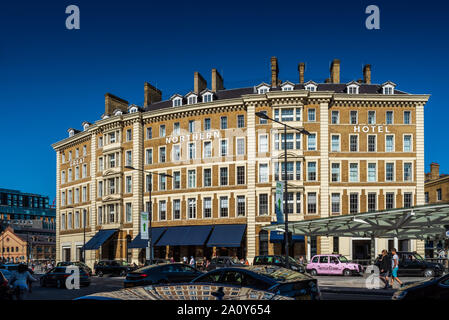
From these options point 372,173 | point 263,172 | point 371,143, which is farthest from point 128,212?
point 371,143

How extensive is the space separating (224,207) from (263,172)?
5484 millimetres

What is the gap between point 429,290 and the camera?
41.6 ft

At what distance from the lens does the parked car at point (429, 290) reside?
12.1 m

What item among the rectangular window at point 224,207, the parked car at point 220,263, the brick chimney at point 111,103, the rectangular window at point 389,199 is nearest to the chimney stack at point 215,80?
the rectangular window at point 224,207

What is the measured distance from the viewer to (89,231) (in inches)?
2338

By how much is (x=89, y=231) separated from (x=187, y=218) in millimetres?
15686

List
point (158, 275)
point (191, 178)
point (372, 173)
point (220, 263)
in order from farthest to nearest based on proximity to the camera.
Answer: point (191, 178), point (372, 173), point (220, 263), point (158, 275)

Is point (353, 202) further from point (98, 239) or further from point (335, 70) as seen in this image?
point (98, 239)

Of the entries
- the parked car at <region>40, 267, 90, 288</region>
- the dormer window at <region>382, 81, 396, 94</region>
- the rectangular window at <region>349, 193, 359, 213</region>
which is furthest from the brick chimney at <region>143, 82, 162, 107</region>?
the parked car at <region>40, 267, 90, 288</region>

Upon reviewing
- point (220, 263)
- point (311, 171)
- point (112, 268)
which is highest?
point (311, 171)

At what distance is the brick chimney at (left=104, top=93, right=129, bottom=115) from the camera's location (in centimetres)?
6046

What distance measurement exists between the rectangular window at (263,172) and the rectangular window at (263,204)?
158 cm
